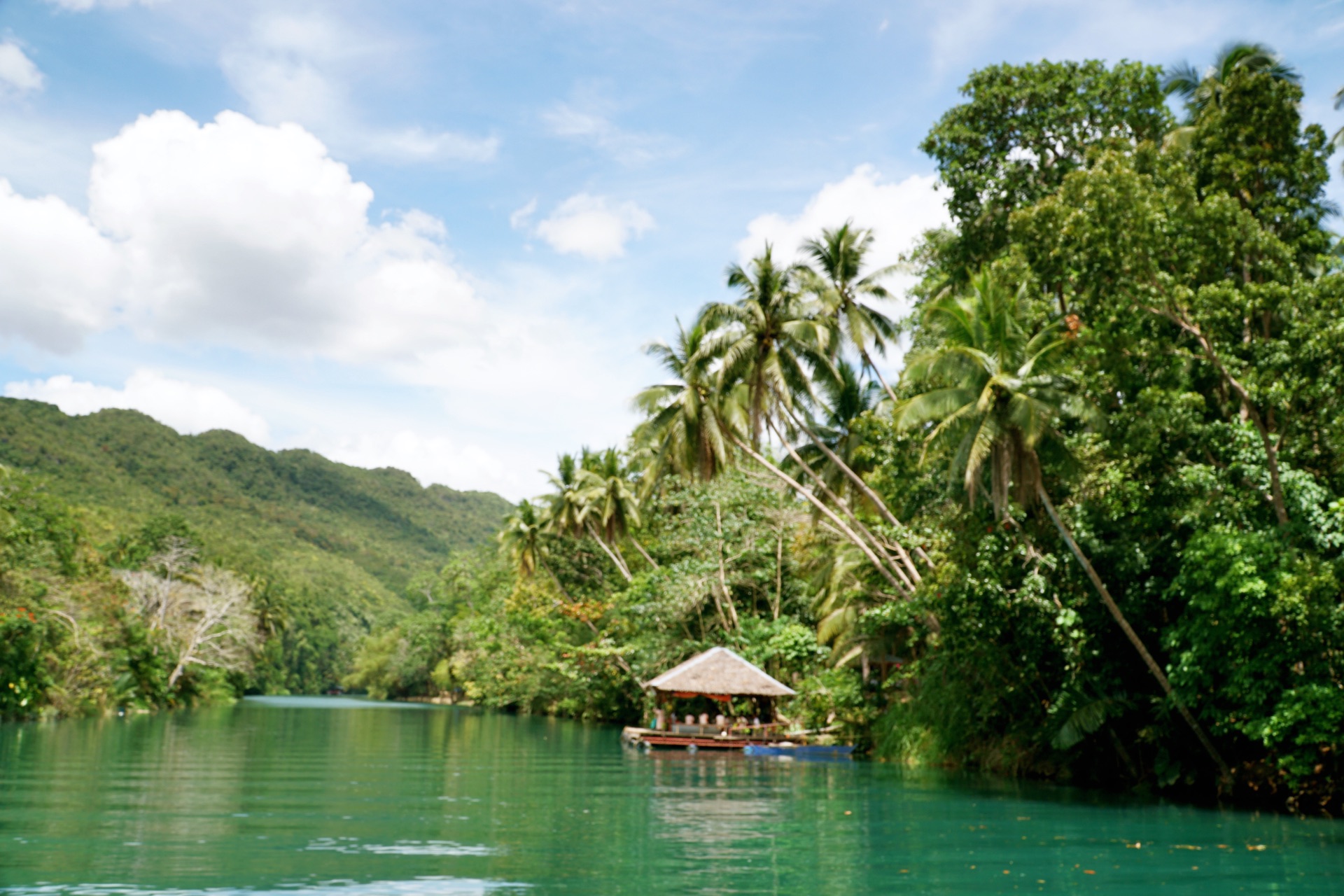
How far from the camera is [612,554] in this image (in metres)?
40.5

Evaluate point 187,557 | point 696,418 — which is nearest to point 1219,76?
point 696,418

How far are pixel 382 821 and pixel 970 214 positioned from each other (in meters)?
→ 16.6

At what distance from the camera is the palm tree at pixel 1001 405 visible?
52.6 ft

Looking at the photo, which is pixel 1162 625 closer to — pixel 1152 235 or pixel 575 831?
pixel 1152 235

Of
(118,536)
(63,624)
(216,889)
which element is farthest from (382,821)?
(118,536)

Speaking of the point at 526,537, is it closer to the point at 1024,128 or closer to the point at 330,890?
the point at 1024,128

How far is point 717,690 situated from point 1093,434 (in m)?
13.1

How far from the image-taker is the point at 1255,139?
56.6ft

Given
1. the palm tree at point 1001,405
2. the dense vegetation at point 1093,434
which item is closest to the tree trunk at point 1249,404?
the dense vegetation at point 1093,434

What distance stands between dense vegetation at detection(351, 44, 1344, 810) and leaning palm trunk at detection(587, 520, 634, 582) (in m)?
12.1

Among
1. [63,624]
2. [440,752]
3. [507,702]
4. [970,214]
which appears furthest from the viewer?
[507,702]

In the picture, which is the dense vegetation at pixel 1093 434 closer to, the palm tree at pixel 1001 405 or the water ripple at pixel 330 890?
the palm tree at pixel 1001 405

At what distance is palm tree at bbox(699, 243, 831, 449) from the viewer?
24.4 meters

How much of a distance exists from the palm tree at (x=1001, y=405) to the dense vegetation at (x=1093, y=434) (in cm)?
6
